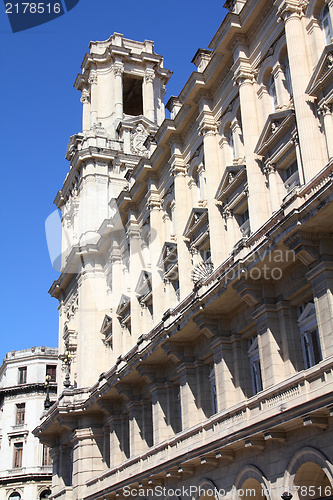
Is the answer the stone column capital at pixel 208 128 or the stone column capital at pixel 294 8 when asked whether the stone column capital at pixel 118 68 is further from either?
the stone column capital at pixel 294 8

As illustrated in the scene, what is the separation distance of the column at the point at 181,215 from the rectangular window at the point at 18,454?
47848mm

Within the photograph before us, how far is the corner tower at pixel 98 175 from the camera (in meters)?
47.8

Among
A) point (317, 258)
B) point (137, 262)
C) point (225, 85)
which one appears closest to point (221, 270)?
point (317, 258)

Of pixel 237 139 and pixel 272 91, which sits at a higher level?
pixel 272 91

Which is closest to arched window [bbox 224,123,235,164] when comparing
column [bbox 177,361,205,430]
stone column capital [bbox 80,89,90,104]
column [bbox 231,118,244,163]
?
column [bbox 231,118,244,163]

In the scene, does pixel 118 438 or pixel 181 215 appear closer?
pixel 181 215

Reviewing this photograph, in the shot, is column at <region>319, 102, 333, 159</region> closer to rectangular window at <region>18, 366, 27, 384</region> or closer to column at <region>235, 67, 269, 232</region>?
column at <region>235, 67, 269, 232</region>

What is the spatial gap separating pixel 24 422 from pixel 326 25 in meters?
62.7

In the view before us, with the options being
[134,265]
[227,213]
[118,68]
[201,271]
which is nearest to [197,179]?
[227,213]

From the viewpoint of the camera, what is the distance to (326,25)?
2567 centimetres

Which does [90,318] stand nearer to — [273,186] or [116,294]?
[116,294]

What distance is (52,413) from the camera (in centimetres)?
4562

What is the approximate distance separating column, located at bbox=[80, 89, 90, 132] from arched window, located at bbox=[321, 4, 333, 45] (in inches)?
1373

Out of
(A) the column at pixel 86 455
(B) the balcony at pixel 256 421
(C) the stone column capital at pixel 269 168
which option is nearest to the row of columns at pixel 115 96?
(A) the column at pixel 86 455
